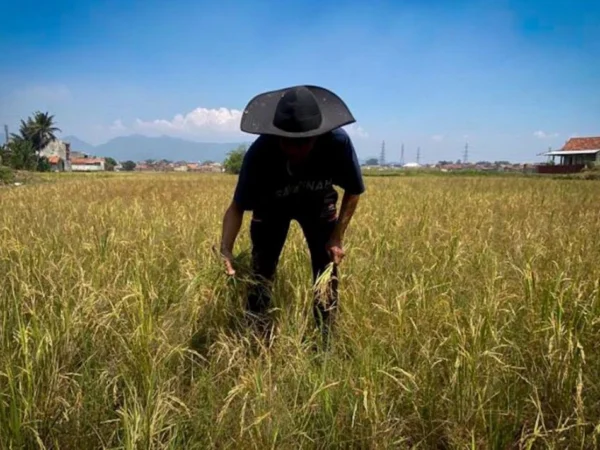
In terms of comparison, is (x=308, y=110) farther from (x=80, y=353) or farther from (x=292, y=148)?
(x=80, y=353)

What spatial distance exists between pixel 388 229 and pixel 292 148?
2.61 metres

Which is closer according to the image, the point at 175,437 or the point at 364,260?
the point at 175,437

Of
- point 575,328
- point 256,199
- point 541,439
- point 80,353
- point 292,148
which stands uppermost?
point 292,148

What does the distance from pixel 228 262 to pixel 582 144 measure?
171ft

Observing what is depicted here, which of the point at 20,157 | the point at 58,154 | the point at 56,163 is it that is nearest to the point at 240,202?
the point at 20,157

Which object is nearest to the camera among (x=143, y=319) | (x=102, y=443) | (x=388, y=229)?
(x=102, y=443)

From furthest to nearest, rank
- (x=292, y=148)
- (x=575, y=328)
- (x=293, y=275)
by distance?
(x=293, y=275) → (x=292, y=148) → (x=575, y=328)

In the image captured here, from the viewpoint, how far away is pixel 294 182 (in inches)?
92.7

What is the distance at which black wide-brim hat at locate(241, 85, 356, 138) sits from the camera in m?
1.93

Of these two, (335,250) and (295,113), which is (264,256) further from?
(295,113)

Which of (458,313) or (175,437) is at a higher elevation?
(458,313)

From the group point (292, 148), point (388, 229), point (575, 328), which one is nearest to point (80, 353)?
point (292, 148)

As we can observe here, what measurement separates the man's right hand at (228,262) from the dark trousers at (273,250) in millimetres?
196

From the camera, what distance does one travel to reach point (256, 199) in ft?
7.84
